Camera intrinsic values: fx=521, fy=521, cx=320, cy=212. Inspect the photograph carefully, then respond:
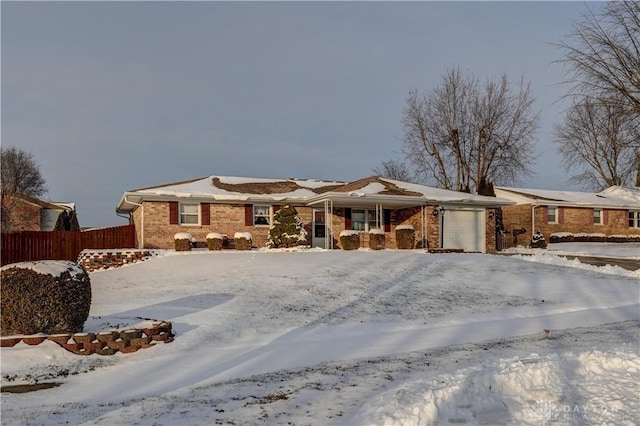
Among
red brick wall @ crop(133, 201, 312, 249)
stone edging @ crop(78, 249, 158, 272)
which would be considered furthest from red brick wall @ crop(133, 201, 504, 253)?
stone edging @ crop(78, 249, 158, 272)

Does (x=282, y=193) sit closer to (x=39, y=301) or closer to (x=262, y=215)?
(x=262, y=215)

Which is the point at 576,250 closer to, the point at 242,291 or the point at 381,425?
the point at 242,291

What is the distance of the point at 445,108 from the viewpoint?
41.2m

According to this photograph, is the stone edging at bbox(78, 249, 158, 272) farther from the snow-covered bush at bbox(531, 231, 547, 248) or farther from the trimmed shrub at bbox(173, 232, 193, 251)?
the snow-covered bush at bbox(531, 231, 547, 248)

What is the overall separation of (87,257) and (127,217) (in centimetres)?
1129

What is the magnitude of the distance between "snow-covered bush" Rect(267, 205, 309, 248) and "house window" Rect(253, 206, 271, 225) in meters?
1.61

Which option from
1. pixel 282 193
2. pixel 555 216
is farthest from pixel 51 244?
pixel 555 216

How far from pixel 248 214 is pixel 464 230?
11029 mm

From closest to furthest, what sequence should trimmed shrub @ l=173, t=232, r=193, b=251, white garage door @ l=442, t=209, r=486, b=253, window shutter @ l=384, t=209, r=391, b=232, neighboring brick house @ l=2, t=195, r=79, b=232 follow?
trimmed shrub @ l=173, t=232, r=193, b=251 → white garage door @ l=442, t=209, r=486, b=253 → window shutter @ l=384, t=209, r=391, b=232 → neighboring brick house @ l=2, t=195, r=79, b=232

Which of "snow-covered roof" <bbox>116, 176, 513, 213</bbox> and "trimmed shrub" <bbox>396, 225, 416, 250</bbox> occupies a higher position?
"snow-covered roof" <bbox>116, 176, 513, 213</bbox>

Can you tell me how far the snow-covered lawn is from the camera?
17.2ft

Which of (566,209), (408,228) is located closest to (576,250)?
(566,209)

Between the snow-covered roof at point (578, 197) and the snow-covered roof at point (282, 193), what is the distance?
10.3 m

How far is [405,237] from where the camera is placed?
79.9ft
